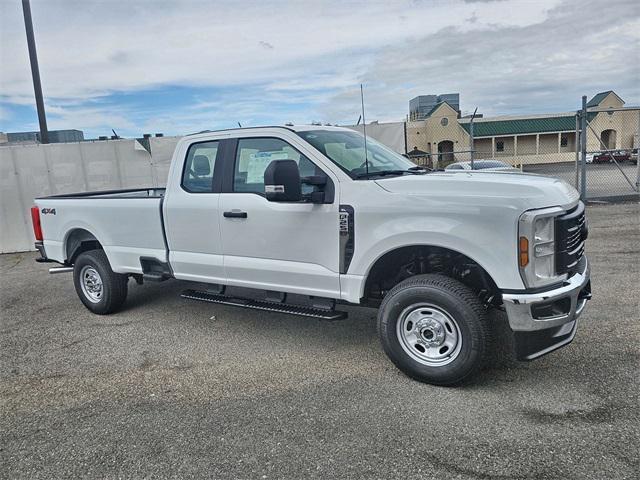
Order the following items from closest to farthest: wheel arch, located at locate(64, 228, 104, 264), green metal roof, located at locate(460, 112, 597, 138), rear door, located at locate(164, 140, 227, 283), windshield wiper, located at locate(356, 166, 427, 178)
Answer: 1. windshield wiper, located at locate(356, 166, 427, 178)
2. rear door, located at locate(164, 140, 227, 283)
3. wheel arch, located at locate(64, 228, 104, 264)
4. green metal roof, located at locate(460, 112, 597, 138)

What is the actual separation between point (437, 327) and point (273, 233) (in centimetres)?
171

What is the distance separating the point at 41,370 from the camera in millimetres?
4844

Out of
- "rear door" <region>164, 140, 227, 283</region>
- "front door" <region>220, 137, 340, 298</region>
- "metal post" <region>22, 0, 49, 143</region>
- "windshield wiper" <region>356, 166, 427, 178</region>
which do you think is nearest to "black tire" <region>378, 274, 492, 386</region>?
"front door" <region>220, 137, 340, 298</region>

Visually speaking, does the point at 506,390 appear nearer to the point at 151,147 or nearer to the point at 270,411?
the point at 270,411

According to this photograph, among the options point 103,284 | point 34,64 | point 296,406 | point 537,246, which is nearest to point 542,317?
point 537,246

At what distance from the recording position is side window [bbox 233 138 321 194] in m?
4.83

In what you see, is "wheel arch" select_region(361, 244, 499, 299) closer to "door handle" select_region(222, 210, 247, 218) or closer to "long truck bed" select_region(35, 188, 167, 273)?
"door handle" select_region(222, 210, 247, 218)

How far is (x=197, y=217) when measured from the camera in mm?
5254

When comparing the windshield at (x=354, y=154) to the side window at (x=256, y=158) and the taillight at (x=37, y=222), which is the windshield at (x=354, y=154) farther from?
the taillight at (x=37, y=222)

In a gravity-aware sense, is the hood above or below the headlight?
above

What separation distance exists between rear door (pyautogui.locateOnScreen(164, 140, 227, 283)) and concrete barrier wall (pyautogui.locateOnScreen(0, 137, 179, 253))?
272 inches

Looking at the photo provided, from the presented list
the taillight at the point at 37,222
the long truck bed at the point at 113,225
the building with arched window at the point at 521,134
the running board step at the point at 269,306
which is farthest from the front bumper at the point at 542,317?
the building with arched window at the point at 521,134

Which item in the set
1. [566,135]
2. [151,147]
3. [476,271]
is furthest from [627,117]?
[476,271]

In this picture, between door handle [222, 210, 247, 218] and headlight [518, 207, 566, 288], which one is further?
door handle [222, 210, 247, 218]
